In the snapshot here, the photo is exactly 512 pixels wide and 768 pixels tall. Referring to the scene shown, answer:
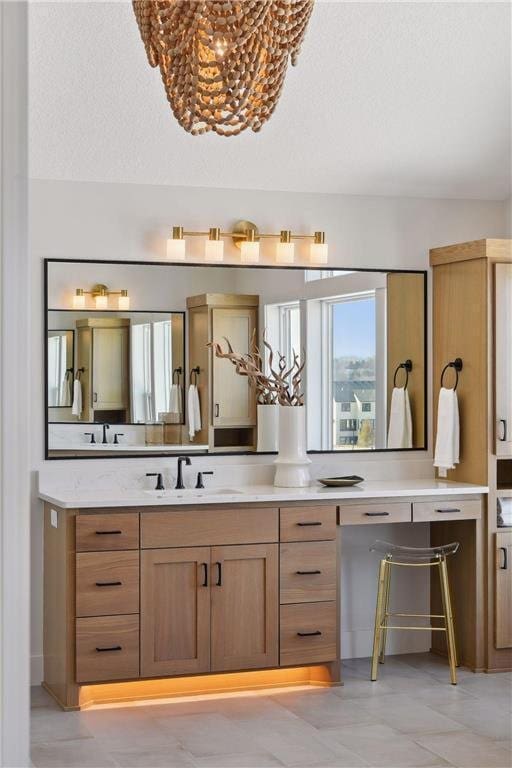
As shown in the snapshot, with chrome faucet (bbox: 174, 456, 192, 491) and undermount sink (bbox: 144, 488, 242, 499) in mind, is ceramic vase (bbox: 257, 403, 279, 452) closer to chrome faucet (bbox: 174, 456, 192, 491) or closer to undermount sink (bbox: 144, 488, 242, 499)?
undermount sink (bbox: 144, 488, 242, 499)

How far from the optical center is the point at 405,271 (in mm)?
5215

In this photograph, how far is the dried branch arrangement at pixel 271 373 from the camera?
4.85m

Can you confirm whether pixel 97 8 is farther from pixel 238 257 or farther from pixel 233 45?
pixel 233 45

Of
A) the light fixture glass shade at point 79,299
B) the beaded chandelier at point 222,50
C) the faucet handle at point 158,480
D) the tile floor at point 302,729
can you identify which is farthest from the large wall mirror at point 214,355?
the beaded chandelier at point 222,50

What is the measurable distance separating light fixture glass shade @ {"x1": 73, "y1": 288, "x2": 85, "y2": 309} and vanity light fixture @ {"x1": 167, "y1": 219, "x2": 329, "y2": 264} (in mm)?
462

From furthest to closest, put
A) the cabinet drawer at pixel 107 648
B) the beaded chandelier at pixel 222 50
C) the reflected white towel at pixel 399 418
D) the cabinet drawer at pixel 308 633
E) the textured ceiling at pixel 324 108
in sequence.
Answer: the reflected white towel at pixel 399 418 < the cabinet drawer at pixel 308 633 < the cabinet drawer at pixel 107 648 < the textured ceiling at pixel 324 108 < the beaded chandelier at pixel 222 50

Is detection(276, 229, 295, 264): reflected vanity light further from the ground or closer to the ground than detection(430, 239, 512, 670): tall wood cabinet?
further from the ground

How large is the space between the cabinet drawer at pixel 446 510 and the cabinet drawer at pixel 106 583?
137 cm

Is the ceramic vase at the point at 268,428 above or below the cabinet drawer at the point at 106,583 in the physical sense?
above

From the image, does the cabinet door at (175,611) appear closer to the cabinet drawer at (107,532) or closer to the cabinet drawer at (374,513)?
the cabinet drawer at (107,532)

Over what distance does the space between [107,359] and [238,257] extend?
2.76 feet

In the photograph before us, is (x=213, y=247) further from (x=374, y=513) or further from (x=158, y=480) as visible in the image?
(x=374, y=513)

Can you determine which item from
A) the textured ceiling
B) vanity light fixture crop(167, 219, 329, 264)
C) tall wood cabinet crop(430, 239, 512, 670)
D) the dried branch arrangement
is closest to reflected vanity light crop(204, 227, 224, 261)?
vanity light fixture crop(167, 219, 329, 264)

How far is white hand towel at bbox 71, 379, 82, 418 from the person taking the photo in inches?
182
